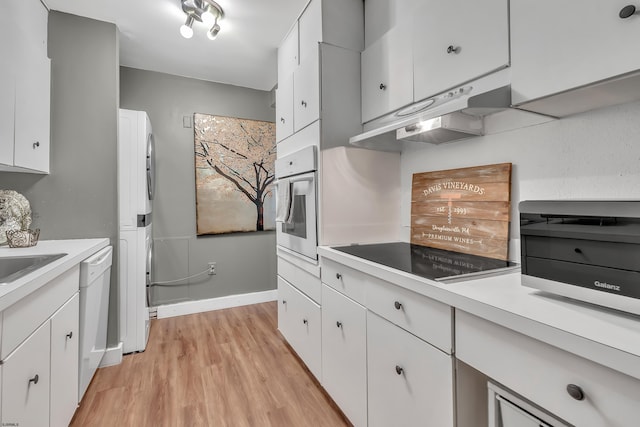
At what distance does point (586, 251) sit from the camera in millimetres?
726

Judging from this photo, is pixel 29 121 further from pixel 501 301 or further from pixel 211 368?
pixel 501 301

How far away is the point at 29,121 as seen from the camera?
5.89 ft

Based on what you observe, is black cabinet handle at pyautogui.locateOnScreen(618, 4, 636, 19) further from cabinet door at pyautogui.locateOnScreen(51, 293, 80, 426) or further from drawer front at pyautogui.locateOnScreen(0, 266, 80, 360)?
cabinet door at pyautogui.locateOnScreen(51, 293, 80, 426)

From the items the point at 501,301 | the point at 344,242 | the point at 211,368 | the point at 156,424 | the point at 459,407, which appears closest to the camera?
the point at 501,301

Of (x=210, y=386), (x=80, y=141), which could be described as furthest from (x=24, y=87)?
(x=210, y=386)

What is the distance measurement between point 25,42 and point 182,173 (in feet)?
5.10

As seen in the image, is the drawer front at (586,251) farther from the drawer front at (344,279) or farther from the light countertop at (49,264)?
the light countertop at (49,264)

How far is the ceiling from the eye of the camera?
2061mm

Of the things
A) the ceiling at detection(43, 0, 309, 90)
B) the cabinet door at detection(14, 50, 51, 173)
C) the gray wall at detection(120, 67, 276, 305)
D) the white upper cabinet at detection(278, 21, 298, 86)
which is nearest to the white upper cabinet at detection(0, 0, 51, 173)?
the cabinet door at detection(14, 50, 51, 173)

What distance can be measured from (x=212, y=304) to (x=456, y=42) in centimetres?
320

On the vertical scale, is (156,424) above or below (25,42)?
below

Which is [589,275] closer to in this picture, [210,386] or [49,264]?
[49,264]

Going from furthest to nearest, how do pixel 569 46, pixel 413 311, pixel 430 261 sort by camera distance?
pixel 430 261
pixel 413 311
pixel 569 46

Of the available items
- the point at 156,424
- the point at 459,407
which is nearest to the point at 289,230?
the point at 156,424
